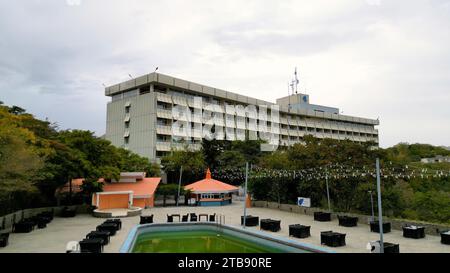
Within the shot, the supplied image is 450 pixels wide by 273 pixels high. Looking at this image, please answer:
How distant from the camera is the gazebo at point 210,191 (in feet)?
110

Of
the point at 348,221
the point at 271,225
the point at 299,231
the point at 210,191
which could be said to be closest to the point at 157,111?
the point at 210,191

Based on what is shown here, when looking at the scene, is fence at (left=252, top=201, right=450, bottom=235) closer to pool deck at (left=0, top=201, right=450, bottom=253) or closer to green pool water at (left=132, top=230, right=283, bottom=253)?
pool deck at (left=0, top=201, right=450, bottom=253)

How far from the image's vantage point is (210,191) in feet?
109

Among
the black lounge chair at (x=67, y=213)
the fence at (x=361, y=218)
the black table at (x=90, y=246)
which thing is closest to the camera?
the black table at (x=90, y=246)

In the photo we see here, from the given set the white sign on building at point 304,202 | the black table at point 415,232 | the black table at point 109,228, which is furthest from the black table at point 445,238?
the black table at point 109,228

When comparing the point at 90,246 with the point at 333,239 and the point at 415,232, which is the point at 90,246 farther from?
the point at 415,232

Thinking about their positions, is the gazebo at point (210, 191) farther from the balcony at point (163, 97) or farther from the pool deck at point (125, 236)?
the balcony at point (163, 97)

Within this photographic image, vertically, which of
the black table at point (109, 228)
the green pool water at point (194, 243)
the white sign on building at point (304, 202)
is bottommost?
the green pool water at point (194, 243)

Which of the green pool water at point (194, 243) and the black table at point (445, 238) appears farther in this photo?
the green pool water at point (194, 243)

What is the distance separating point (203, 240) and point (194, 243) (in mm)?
995

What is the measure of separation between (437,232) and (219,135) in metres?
39.8

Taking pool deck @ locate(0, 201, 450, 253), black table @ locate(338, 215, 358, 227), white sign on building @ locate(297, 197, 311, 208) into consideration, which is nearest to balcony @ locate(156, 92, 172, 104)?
pool deck @ locate(0, 201, 450, 253)

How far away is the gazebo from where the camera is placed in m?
33.5

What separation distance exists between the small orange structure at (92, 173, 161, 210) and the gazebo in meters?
4.15
